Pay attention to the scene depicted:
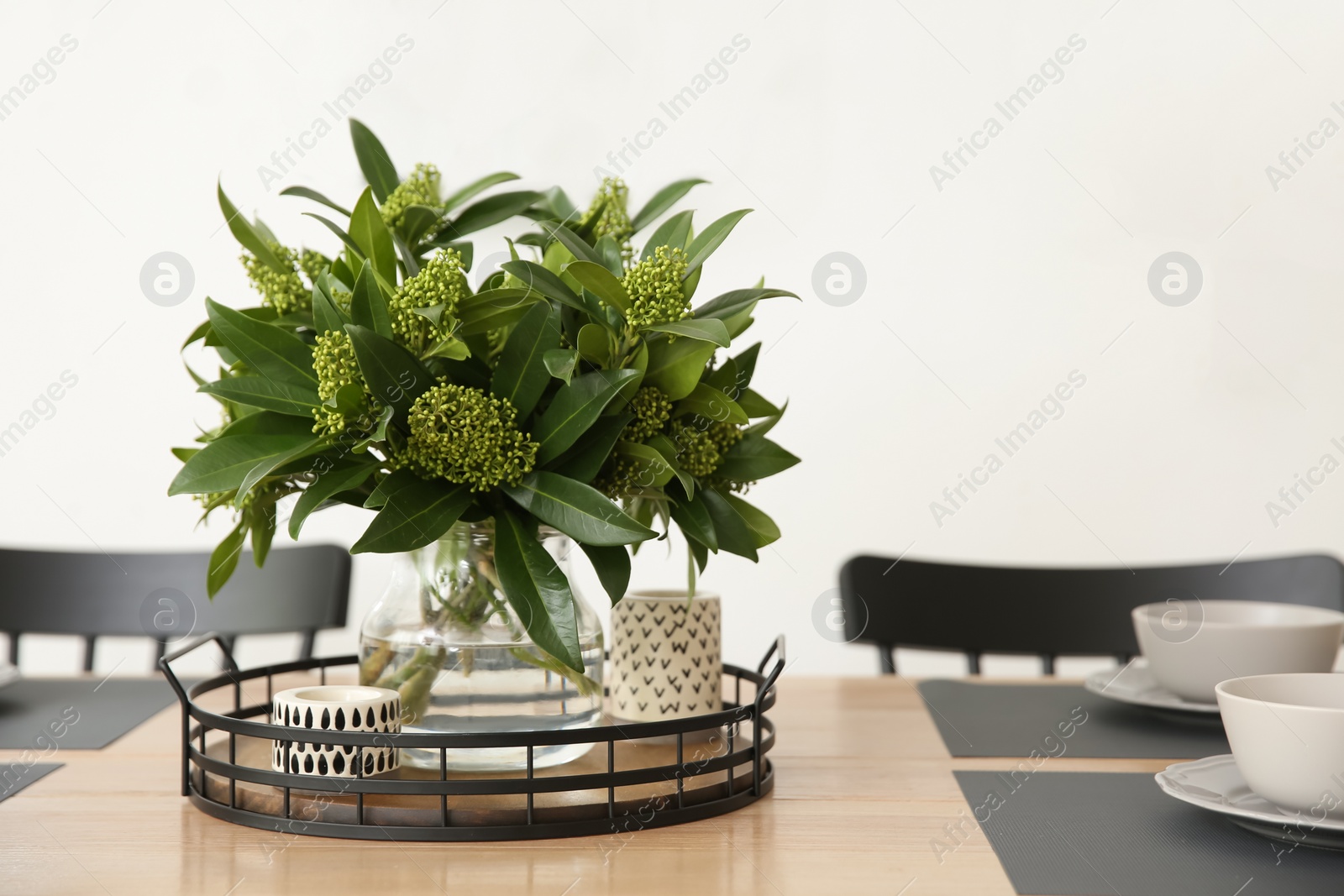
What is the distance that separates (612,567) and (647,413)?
0.36 ft

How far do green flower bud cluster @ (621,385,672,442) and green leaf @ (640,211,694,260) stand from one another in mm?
114

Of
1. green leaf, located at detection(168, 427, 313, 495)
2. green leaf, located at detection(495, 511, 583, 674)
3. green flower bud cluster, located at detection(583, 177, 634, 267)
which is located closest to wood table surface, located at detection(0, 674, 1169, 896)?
green leaf, located at detection(495, 511, 583, 674)

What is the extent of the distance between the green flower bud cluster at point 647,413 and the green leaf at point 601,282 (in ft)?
0.24

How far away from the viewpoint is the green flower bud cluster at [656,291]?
2.32 feet

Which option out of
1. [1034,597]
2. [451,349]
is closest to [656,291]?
[451,349]

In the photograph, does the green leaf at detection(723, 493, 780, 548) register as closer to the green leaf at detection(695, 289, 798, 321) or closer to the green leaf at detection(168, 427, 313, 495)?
the green leaf at detection(695, 289, 798, 321)

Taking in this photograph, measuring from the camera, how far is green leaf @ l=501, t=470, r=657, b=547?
692mm

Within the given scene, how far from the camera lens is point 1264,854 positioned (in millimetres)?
685

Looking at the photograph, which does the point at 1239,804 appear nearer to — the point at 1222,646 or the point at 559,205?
the point at 1222,646

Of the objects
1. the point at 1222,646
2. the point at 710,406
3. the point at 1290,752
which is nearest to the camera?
the point at 1290,752

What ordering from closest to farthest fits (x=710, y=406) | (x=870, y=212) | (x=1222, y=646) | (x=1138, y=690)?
1. (x=710, y=406)
2. (x=1222, y=646)
3. (x=1138, y=690)
4. (x=870, y=212)

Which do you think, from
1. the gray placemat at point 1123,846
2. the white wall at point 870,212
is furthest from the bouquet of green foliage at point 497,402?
the white wall at point 870,212

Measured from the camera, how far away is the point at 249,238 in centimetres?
82

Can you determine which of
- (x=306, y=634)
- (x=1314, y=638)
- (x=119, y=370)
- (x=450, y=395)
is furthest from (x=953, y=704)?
(x=119, y=370)
